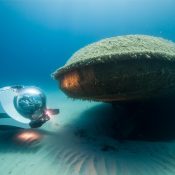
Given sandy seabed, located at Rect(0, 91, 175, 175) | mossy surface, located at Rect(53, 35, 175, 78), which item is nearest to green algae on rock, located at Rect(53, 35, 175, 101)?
mossy surface, located at Rect(53, 35, 175, 78)

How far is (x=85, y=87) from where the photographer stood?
3.38m

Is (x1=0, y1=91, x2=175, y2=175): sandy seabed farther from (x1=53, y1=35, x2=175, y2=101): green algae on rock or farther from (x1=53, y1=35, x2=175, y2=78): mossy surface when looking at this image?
(x1=53, y1=35, x2=175, y2=78): mossy surface

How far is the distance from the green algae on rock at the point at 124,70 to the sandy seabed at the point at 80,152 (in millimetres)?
833

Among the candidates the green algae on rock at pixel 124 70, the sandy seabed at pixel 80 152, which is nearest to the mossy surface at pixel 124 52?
the green algae on rock at pixel 124 70

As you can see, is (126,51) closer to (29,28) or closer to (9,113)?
(9,113)

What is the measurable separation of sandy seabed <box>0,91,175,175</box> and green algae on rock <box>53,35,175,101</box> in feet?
2.73

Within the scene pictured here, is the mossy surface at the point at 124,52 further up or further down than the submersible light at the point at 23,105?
further up

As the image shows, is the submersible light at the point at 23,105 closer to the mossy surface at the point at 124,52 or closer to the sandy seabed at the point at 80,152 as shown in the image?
the sandy seabed at the point at 80,152

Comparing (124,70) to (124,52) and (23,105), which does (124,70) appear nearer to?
(124,52)

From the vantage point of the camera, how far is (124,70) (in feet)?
9.87

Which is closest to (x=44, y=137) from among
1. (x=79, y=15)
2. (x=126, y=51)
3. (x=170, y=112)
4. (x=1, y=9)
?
(x=126, y=51)

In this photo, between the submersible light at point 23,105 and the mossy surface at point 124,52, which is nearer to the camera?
the mossy surface at point 124,52

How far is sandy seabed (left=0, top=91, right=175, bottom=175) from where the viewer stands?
120 inches

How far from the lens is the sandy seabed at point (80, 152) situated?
10.0 feet
